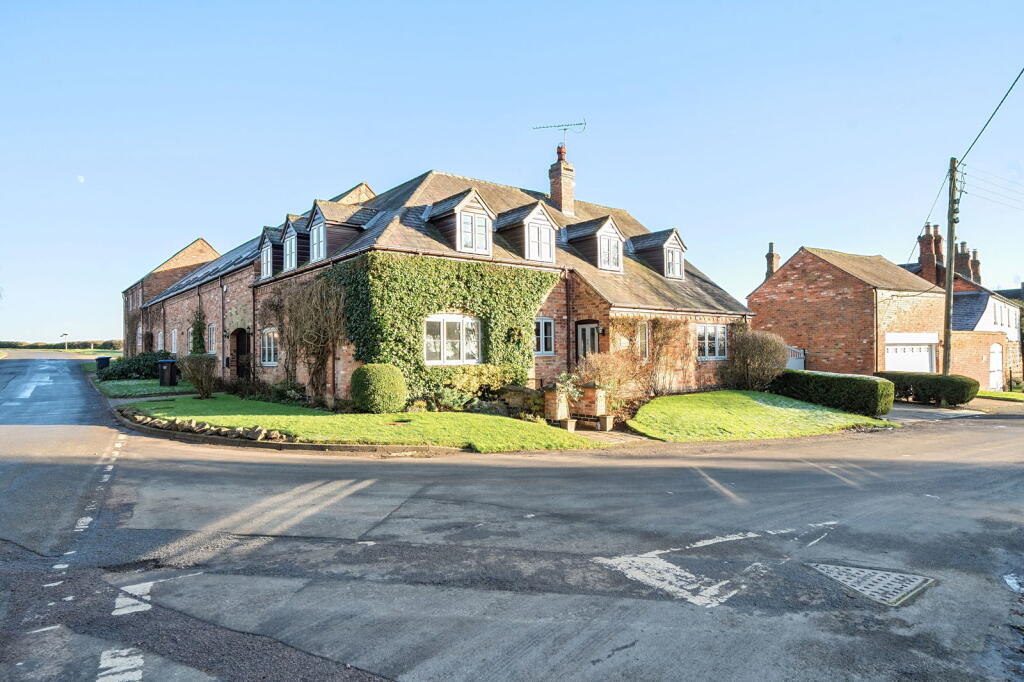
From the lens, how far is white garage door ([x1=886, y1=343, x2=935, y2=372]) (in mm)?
28312

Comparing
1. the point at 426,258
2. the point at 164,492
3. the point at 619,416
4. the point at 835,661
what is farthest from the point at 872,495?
the point at 426,258

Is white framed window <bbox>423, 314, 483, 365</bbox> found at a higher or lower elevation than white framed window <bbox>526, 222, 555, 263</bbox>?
lower

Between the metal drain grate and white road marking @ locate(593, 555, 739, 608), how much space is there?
1161mm

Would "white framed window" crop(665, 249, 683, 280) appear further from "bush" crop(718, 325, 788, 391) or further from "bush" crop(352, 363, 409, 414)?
"bush" crop(352, 363, 409, 414)

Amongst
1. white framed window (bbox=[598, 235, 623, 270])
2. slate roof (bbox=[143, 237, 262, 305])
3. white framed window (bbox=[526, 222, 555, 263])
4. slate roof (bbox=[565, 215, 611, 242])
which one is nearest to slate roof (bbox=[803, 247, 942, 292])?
white framed window (bbox=[598, 235, 623, 270])

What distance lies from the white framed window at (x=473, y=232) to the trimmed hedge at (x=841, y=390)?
13.1 m

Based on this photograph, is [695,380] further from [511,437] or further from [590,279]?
[511,437]

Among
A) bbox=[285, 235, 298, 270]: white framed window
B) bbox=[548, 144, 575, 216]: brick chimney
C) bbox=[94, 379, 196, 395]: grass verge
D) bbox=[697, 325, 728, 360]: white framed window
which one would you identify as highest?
bbox=[548, 144, 575, 216]: brick chimney

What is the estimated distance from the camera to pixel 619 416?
17.0 m

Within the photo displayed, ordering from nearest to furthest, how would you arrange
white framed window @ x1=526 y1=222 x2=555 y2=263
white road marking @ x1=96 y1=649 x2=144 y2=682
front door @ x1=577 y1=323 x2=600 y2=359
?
white road marking @ x1=96 y1=649 x2=144 y2=682
white framed window @ x1=526 y1=222 x2=555 y2=263
front door @ x1=577 y1=323 x2=600 y2=359

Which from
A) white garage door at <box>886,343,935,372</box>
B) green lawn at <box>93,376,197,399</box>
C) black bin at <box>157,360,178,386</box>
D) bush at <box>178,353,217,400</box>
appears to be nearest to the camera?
bush at <box>178,353,217,400</box>

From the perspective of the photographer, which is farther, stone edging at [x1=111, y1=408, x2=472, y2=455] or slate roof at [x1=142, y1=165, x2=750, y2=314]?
slate roof at [x1=142, y1=165, x2=750, y2=314]

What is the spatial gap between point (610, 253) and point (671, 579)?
61.0ft

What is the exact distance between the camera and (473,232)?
1872 centimetres
